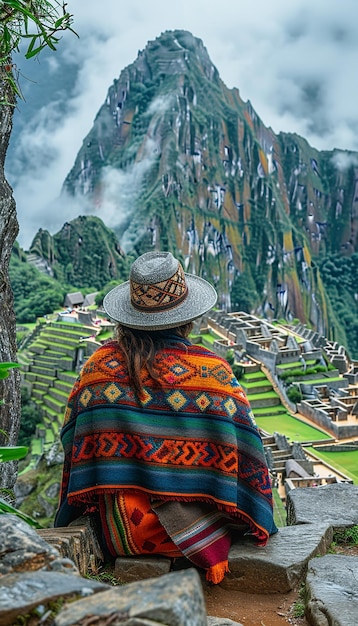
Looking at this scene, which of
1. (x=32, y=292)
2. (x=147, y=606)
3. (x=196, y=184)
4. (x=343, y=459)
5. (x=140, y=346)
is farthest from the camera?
(x=196, y=184)

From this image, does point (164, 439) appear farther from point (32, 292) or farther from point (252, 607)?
point (32, 292)

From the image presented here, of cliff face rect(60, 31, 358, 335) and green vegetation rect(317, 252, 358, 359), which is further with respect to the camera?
green vegetation rect(317, 252, 358, 359)

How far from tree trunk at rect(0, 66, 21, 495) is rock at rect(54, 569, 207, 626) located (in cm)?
189

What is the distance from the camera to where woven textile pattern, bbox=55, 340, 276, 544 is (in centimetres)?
225

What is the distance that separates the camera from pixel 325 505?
315cm

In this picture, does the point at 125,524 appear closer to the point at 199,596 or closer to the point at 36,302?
the point at 199,596

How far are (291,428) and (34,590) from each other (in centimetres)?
2064

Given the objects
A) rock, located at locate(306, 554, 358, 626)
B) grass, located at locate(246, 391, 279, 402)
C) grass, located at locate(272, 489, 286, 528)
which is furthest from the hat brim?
grass, located at locate(246, 391, 279, 402)

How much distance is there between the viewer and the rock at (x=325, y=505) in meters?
2.99

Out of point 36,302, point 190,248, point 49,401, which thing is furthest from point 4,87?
point 190,248

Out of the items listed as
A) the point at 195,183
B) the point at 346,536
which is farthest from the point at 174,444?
the point at 195,183

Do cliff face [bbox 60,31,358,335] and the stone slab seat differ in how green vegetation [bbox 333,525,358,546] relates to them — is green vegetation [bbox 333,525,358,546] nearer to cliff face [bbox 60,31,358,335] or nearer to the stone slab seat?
the stone slab seat

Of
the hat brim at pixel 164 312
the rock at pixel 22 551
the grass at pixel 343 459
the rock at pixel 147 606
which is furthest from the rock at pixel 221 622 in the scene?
the grass at pixel 343 459

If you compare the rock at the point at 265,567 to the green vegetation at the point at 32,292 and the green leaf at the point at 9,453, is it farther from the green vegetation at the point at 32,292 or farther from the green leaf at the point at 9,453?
the green vegetation at the point at 32,292
